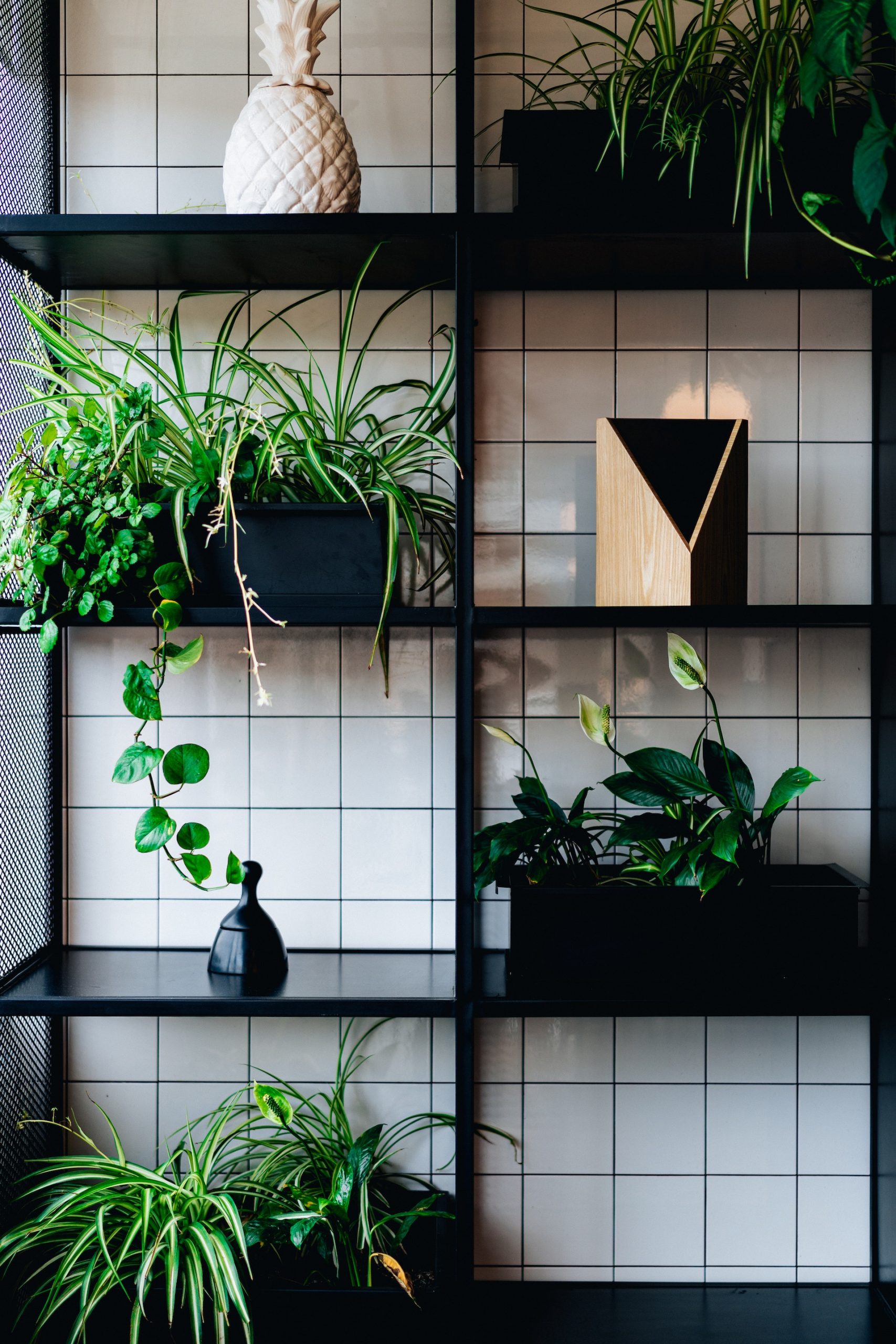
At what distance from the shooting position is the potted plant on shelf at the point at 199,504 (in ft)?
4.61

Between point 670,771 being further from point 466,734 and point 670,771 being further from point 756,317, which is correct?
point 756,317

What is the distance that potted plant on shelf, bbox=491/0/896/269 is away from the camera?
4.39 ft

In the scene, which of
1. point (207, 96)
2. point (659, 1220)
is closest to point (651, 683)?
point (659, 1220)

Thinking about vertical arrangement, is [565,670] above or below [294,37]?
below

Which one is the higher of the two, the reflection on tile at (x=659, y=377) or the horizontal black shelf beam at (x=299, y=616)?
A: the reflection on tile at (x=659, y=377)

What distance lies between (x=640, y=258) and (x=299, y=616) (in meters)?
0.82

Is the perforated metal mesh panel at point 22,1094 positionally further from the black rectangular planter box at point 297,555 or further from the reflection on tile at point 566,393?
the reflection on tile at point 566,393

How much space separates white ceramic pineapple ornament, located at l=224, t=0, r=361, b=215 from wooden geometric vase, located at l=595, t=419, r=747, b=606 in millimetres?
563

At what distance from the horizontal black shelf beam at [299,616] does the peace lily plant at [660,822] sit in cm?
26

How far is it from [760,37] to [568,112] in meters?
0.29

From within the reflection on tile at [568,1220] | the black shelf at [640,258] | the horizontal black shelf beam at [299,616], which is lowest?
the reflection on tile at [568,1220]

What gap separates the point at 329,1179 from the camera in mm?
1617

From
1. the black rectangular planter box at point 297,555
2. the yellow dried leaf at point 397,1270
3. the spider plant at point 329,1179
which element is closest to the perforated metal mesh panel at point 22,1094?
the spider plant at point 329,1179

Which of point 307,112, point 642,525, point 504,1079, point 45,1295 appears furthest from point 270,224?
point 45,1295
